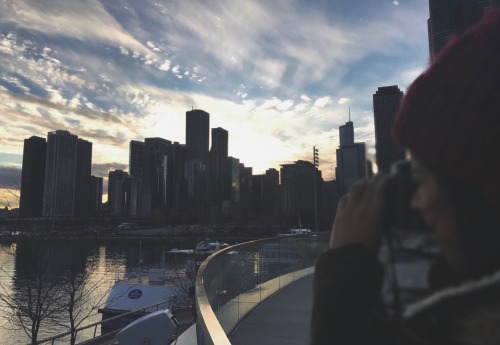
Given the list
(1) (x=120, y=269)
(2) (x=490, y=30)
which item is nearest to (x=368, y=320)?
(2) (x=490, y=30)

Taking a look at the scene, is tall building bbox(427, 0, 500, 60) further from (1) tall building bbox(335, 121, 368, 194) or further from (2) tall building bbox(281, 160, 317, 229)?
(2) tall building bbox(281, 160, 317, 229)

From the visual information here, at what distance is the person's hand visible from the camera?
2.39ft

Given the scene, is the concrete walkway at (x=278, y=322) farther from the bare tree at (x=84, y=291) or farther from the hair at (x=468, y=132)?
the bare tree at (x=84, y=291)

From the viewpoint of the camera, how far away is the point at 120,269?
60938 mm

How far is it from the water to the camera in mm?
23406

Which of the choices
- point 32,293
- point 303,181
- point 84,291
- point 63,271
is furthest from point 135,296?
point 303,181

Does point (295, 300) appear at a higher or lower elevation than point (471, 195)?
lower

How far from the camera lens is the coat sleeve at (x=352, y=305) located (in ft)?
2.23

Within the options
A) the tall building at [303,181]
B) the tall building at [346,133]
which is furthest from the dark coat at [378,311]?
the tall building at [303,181]

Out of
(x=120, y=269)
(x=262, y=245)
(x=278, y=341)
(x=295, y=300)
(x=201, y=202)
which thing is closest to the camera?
(x=278, y=341)

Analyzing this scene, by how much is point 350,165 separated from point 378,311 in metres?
0.42

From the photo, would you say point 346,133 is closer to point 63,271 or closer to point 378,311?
point 378,311

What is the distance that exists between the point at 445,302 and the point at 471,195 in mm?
172

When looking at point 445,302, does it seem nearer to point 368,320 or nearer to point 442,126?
point 368,320
